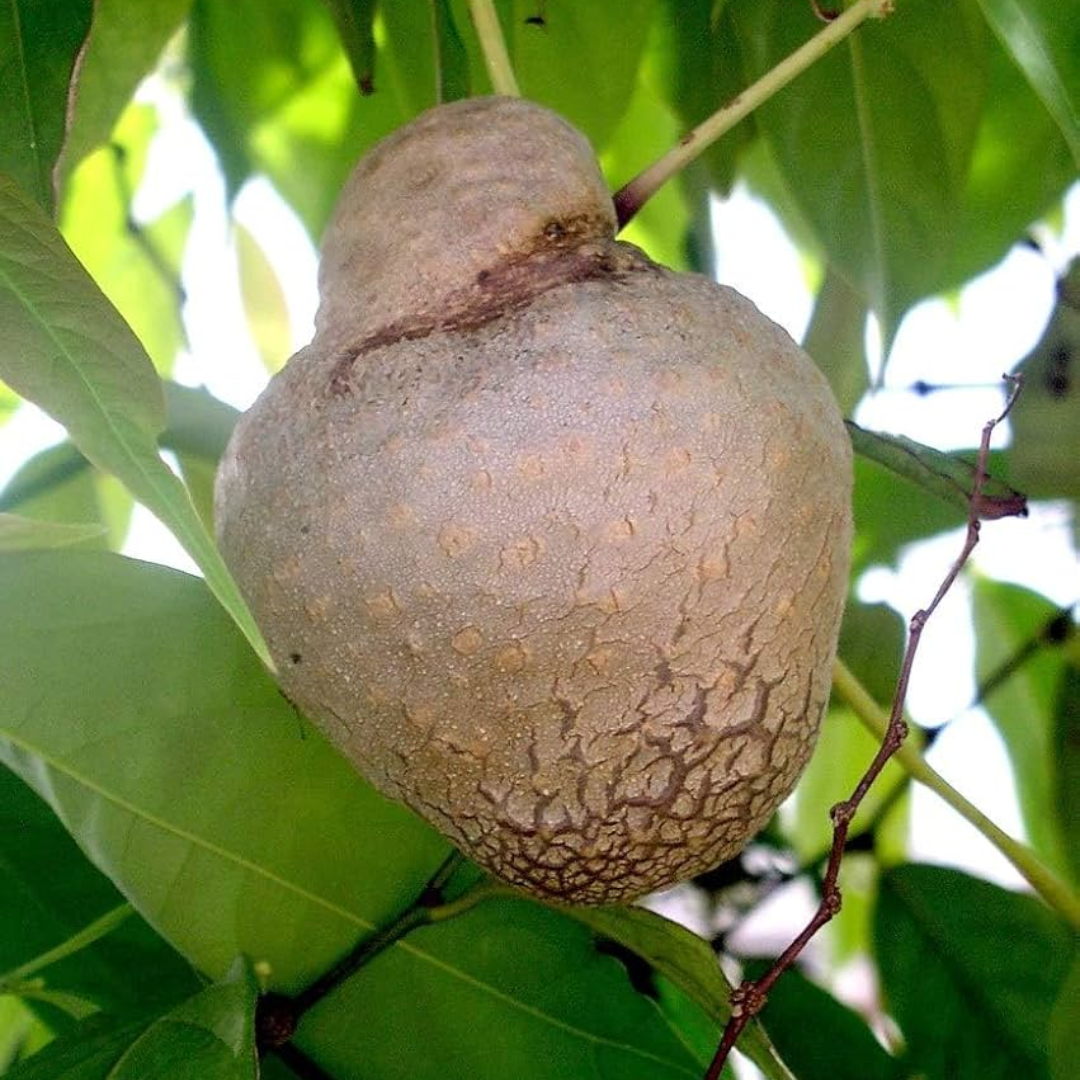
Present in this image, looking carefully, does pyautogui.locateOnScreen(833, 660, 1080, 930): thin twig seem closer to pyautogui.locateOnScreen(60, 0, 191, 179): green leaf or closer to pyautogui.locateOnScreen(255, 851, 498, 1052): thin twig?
pyautogui.locateOnScreen(255, 851, 498, 1052): thin twig

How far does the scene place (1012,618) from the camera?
3.65 feet

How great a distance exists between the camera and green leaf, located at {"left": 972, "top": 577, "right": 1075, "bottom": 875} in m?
1.08

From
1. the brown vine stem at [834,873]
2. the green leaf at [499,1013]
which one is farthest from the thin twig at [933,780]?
the green leaf at [499,1013]

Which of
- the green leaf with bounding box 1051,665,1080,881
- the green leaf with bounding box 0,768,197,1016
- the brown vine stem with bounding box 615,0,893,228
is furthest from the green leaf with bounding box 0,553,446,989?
the green leaf with bounding box 1051,665,1080,881

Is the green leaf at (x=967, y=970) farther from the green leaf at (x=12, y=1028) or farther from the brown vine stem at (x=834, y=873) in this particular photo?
the green leaf at (x=12, y=1028)

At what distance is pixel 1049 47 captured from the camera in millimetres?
576

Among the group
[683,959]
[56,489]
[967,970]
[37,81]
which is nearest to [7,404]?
[56,489]

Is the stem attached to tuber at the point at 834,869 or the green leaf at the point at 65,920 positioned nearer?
the stem attached to tuber at the point at 834,869

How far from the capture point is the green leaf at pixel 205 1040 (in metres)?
0.56

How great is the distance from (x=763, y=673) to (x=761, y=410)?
0.30 ft

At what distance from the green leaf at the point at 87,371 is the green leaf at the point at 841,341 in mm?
557

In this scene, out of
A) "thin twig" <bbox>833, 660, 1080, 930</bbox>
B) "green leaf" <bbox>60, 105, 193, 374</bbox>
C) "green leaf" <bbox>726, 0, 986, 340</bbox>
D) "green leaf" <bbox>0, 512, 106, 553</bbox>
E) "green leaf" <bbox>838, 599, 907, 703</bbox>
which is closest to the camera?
"green leaf" <bbox>0, 512, 106, 553</bbox>

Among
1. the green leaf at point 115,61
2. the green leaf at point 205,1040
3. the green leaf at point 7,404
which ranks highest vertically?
the green leaf at point 115,61

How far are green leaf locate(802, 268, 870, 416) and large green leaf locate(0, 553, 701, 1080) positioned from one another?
42cm
